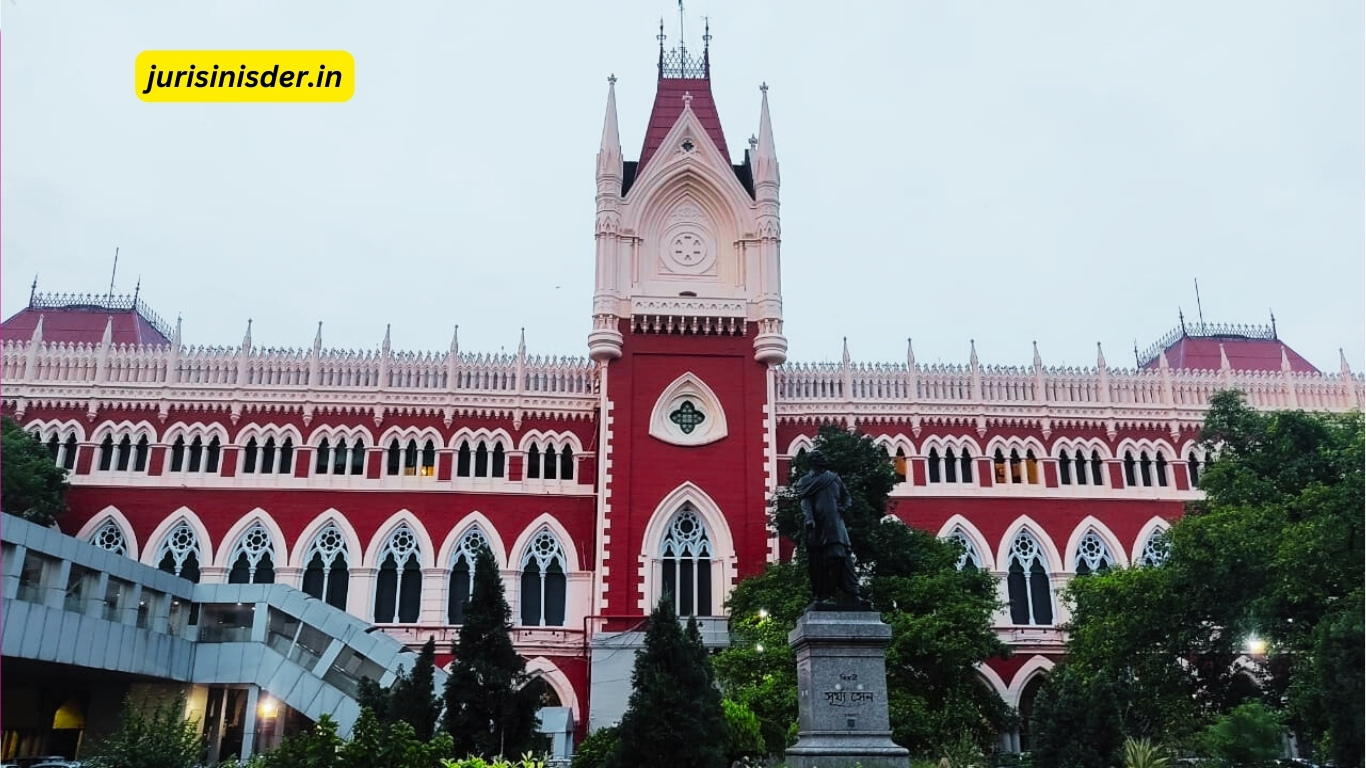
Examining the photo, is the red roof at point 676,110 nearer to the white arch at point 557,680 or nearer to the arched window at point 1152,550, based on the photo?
the white arch at point 557,680

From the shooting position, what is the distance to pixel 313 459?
31.3 meters

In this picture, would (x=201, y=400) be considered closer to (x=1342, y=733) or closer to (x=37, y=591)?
(x=37, y=591)

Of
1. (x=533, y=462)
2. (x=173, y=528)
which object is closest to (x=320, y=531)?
(x=173, y=528)

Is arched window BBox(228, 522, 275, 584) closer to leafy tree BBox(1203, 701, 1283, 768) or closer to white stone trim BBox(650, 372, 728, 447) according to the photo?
white stone trim BBox(650, 372, 728, 447)

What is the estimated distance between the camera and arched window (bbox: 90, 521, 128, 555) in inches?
1184

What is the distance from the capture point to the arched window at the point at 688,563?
99.5ft

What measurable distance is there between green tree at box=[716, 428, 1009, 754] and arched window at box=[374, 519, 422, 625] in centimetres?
947

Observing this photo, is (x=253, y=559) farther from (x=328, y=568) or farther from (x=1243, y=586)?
(x=1243, y=586)

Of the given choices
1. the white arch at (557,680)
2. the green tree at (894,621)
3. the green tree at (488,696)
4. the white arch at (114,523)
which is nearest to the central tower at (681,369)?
the white arch at (557,680)

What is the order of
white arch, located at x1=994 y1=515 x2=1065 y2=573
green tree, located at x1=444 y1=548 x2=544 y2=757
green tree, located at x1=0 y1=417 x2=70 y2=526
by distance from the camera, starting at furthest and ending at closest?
white arch, located at x1=994 y1=515 x2=1065 y2=573 < green tree, located at x1=0 y1=417 x2=70 y2=526 < green tree, located at x1=444 y1=548 x2=544 y2=757

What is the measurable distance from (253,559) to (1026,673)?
22.6 m

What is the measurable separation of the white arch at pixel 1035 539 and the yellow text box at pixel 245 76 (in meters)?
25.3

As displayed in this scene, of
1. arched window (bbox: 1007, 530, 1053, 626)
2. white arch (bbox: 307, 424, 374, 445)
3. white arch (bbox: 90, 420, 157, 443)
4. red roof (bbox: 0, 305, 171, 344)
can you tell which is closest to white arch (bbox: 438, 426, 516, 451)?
white arch (bbox: 307, 424, 374, 445)

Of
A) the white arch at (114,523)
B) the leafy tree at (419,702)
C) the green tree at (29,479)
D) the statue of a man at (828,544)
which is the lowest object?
the leafy tree at (419,702)
